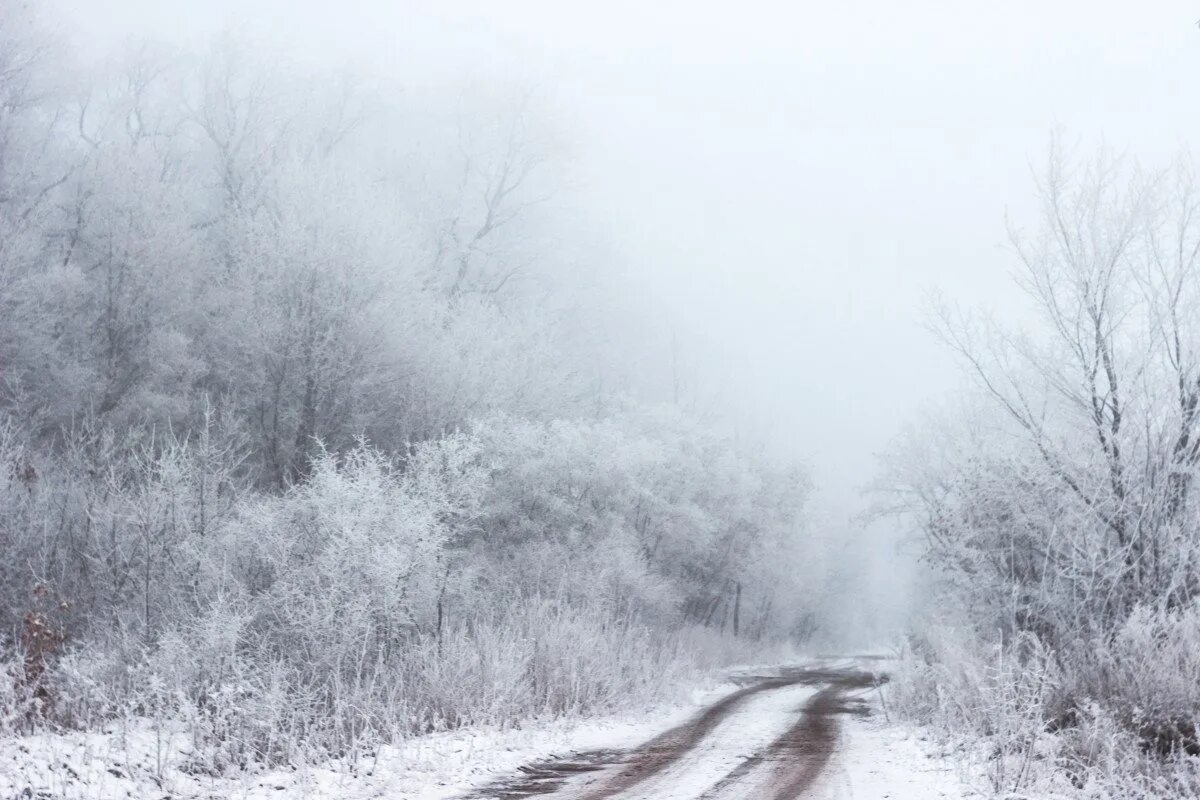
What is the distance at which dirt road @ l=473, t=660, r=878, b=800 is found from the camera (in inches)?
346

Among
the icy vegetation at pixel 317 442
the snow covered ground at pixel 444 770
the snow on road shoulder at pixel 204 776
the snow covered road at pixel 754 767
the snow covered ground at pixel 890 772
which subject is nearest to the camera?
the snow on road shoulder at pixel 204 776

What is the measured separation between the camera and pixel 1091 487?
1180cm

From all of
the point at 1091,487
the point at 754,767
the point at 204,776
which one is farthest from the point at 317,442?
the point at 1091,487

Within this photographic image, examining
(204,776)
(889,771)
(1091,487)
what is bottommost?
(889,771)

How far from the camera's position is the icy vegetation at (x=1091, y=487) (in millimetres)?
9531

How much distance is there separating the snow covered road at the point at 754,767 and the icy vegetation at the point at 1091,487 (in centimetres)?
105

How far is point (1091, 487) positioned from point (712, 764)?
252 inches

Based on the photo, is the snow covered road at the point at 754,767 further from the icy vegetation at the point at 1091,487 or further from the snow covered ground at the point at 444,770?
the icy vegetation at the point at 1091,487

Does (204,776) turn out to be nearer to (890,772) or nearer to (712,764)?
(712,764)

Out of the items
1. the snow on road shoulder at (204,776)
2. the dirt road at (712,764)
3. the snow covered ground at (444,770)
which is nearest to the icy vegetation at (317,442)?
→ the snow on road shoulder at (204,776)

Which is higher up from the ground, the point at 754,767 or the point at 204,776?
the point at 204,776

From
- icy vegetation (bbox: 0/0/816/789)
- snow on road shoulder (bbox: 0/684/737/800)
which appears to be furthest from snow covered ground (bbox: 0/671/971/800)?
icy vegetation (bbox: 0/0/816/789)

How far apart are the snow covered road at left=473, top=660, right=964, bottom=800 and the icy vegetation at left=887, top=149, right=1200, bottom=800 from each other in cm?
105

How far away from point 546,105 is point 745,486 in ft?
65.3
